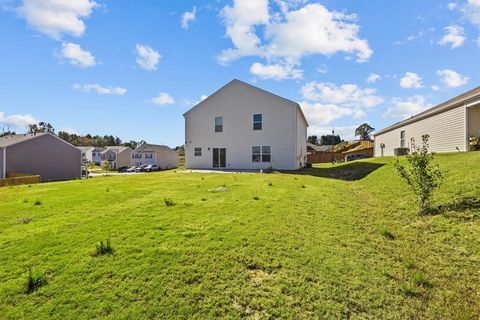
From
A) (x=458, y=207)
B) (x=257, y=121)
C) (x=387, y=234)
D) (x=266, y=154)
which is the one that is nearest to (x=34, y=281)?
(x=387, y=234)

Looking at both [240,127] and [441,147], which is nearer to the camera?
[441,147]

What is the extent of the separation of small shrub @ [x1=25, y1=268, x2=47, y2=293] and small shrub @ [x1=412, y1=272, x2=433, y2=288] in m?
5.45

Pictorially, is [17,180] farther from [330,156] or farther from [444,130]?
[330,156]

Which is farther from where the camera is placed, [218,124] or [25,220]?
[218,124]

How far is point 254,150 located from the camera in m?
24.4

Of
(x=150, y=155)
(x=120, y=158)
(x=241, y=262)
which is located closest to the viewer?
(x=241, y=262)

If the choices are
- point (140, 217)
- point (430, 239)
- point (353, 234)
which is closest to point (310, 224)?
point (353, 234)

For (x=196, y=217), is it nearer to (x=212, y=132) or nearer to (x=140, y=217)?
(x=140, y=217)

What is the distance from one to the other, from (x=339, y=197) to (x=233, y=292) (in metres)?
7.57

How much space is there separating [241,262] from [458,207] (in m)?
5.99

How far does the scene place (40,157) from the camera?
30.8 meters

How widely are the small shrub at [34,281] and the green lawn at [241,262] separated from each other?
0.11 meters

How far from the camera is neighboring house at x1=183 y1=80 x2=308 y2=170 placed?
23.5 m

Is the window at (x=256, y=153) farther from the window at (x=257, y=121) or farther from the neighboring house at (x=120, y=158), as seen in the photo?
the neighboring house at (x=120, y=158)
